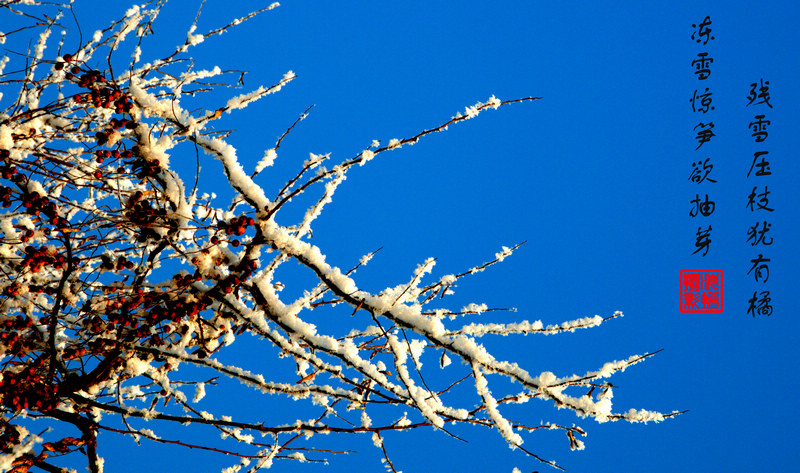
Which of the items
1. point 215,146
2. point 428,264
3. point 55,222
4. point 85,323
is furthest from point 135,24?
point 428,264

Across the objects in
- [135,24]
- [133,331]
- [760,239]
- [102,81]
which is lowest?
[133,331]

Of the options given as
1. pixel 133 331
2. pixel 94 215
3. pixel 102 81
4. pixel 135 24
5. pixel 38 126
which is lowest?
pixel 133 331

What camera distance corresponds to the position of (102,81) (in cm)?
211

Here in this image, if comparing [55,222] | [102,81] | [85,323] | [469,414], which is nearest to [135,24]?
[102,81]

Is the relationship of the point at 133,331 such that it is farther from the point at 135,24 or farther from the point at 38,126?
the point at 135,24

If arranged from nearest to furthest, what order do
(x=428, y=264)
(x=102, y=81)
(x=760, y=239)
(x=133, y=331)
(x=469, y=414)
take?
1. (x=469, y=414)
2. (x=102, y=81)
3. (x=428, y=264)
4. (x=133, y=331)
5. (x=760, y=239)

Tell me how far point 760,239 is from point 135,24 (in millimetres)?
9687

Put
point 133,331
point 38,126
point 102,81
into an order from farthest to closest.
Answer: point 38,126
point 133,331
point 102,81

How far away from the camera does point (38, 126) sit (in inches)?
114

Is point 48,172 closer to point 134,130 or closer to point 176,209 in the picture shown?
point 134,130

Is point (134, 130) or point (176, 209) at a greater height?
point (134, 130)

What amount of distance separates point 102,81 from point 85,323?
4.45 feet

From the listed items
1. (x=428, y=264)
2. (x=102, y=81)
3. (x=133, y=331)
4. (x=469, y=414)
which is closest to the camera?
(x=469, y=414)

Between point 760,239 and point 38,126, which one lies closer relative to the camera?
point 38,126
